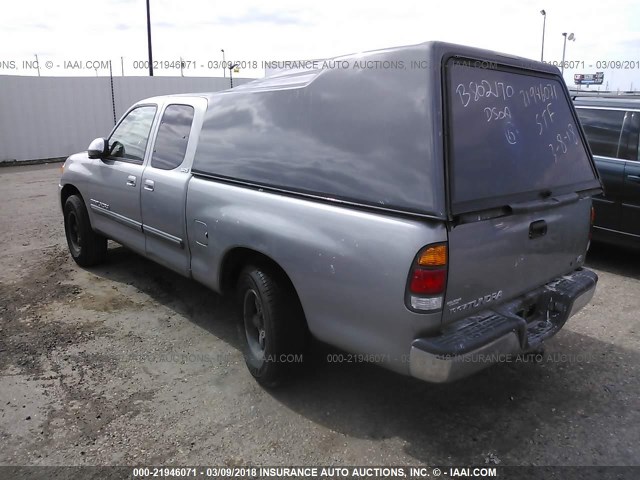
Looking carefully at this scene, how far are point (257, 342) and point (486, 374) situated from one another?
1547mm

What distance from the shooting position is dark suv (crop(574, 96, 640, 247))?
5316 millimetres

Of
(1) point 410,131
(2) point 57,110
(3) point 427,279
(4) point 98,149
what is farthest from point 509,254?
(2) point 57,110

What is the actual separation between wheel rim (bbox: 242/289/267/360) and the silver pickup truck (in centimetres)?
1

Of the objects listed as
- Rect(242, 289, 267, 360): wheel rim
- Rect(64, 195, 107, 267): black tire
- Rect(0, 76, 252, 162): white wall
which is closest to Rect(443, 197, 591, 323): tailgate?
Rect(242, 289, 267, 360): wheel rim

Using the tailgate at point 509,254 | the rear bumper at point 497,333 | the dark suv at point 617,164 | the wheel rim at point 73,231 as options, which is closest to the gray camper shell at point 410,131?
the tailgate at point 509,254

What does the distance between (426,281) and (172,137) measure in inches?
104

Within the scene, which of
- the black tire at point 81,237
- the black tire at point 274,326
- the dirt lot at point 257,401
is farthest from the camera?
the black tire at point 81,237

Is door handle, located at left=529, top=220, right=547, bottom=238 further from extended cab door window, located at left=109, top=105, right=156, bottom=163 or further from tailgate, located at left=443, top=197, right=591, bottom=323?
extended cab door window, located at left=109, top=105, right=156, bottom=163

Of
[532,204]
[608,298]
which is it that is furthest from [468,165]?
[608,298]

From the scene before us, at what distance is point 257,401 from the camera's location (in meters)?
3.20

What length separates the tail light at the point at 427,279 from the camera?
91.8 inches

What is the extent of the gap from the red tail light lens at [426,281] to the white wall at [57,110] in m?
16.9

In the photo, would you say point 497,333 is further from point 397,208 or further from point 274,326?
point 274,326

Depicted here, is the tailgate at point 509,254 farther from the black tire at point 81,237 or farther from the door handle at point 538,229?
the black tire at point 81,237
